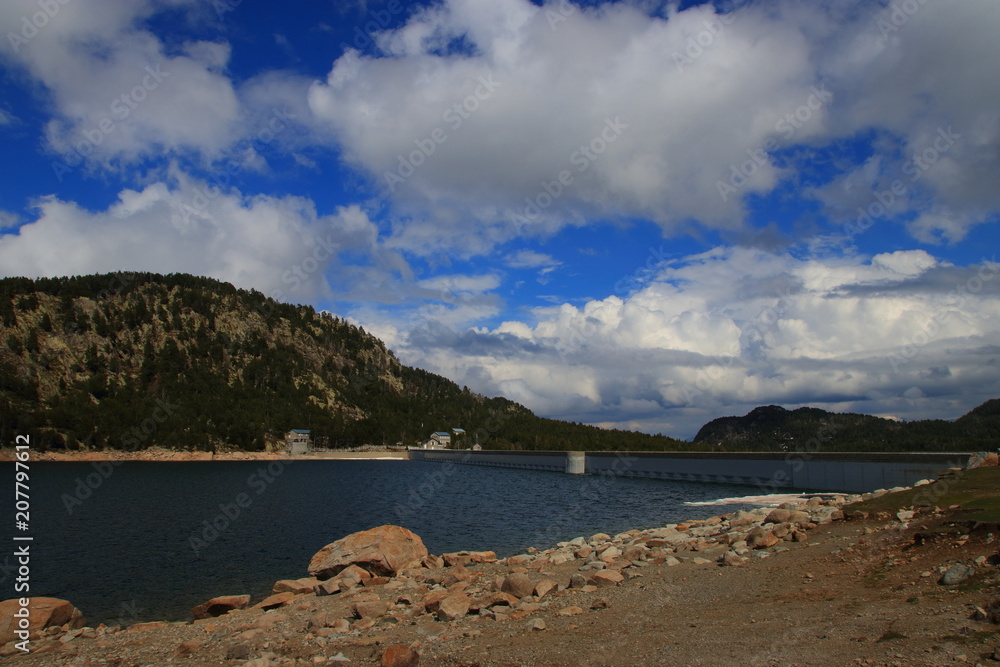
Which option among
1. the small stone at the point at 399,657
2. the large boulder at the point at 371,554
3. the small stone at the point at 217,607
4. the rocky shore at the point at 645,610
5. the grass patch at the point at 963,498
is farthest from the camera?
the large boulder at the point at 371,554

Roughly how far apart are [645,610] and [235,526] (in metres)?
35.7

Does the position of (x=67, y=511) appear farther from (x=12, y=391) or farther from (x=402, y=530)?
(x=12, y=391)

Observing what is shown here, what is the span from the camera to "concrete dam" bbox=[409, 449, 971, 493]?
187 ft

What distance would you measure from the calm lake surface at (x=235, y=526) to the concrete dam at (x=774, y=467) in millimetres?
5051

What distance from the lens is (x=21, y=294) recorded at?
197625 mm

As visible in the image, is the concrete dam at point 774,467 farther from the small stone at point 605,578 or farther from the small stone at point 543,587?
the small stone at point 543,587

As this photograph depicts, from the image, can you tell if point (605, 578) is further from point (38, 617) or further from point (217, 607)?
point (38, 617)

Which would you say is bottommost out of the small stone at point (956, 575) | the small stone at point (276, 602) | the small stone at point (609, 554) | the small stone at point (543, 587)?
the small stone at point (276, 602)

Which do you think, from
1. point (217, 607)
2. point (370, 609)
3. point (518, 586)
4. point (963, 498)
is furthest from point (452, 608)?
point (963, 498)

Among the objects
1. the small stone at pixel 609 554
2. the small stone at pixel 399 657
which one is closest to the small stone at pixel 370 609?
the small stone at pixel 399 657

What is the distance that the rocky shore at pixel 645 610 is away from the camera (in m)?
10.9

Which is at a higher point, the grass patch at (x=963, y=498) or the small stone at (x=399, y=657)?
the grass patch at (x=963, y=498)

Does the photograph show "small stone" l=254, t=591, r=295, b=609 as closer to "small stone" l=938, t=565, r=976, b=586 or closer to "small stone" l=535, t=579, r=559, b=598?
"small stone" l=535, t=579, r=559, b=598

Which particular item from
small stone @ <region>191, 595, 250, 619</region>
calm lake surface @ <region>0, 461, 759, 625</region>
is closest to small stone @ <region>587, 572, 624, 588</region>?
small stone @ <region>191, 595, 250, 619</region>
